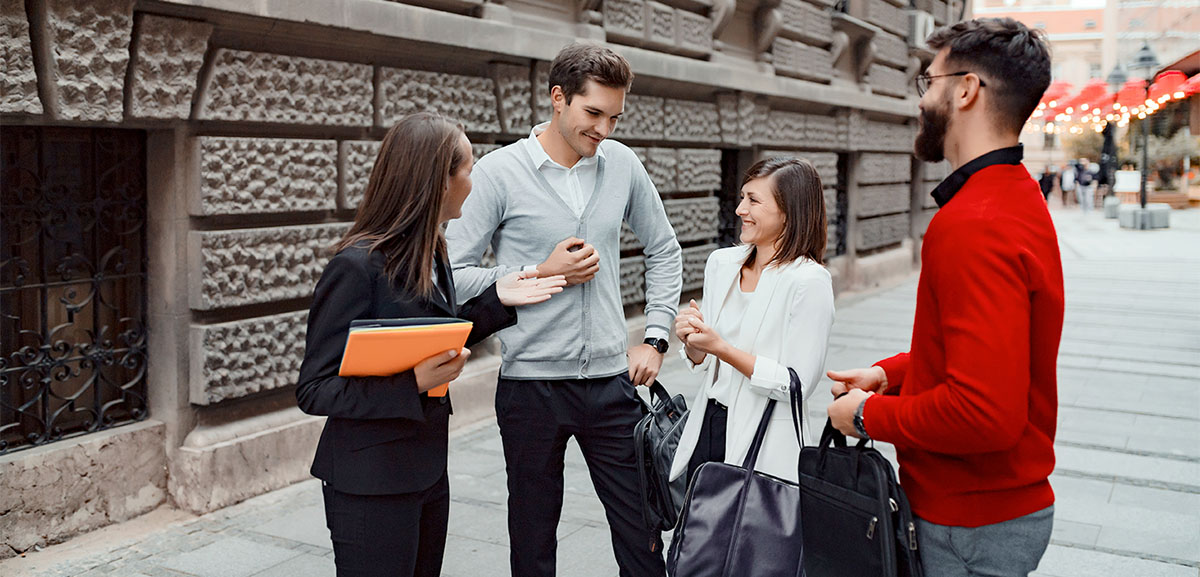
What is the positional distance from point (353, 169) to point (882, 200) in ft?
36.4

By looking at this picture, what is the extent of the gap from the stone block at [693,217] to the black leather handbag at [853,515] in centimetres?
667

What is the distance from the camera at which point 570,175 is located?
3359 mm

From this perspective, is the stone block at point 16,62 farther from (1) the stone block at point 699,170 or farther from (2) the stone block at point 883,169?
(2) the stone block at point 883,169

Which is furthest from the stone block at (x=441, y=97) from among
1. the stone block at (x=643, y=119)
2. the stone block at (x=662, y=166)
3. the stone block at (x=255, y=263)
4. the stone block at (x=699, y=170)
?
the stone block at (x=699, y=170)

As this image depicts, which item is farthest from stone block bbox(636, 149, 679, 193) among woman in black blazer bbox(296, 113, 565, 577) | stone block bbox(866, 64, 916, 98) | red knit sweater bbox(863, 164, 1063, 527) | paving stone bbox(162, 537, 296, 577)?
red knit sweater bbox(863, 164, 1063, 527)

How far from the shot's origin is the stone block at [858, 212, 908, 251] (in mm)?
14688

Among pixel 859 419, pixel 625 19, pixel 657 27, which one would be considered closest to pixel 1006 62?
pixel 859 419

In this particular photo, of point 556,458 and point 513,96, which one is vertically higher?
point 513,96

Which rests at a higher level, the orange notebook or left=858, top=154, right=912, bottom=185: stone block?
left=858, top=154, right=912, bottom=185: stone block

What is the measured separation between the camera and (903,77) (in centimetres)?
1608

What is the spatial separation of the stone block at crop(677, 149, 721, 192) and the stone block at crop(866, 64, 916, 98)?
5047mm

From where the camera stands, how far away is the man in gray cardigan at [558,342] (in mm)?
3230

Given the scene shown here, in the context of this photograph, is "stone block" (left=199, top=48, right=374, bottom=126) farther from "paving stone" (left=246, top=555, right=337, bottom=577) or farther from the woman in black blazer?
the woman in black blazer

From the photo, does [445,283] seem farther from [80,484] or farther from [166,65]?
[80,484]
